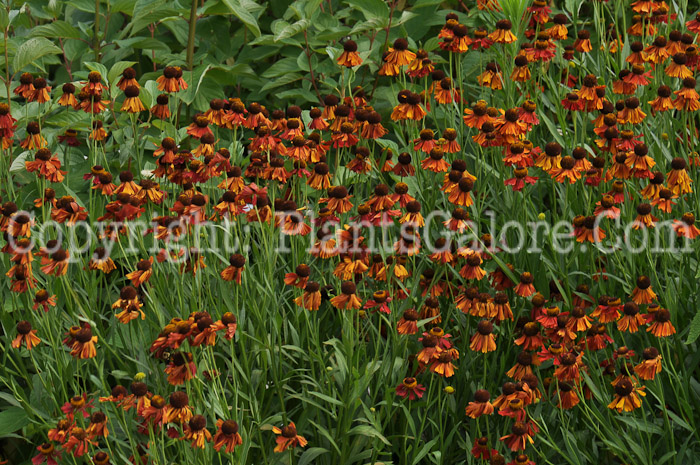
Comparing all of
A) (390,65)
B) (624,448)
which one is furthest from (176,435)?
(390,65)

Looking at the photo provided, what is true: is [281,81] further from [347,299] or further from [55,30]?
[347,299]

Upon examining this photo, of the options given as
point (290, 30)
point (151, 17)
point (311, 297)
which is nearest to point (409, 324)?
point (311, 297)

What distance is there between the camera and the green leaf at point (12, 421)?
219 cm

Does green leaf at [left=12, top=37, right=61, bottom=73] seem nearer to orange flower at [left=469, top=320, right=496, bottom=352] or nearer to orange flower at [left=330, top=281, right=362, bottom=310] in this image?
orange flower at [left=330, top=281, right=362, bottom=310]

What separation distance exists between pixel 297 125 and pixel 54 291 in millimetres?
851

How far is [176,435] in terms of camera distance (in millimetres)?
1851

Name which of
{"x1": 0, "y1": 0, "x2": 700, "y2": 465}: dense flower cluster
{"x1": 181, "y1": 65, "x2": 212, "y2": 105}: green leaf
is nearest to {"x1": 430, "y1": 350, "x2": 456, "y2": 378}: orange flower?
{"x1": 0, "y1": 0, "x2": 700, "y2": 465}: dense flower cluster

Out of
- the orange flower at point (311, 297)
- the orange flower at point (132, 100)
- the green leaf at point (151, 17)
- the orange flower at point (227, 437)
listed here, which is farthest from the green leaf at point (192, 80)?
the orange flower at point (227, 437)

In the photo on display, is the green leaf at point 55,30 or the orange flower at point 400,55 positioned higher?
the green leaf at point 55,30

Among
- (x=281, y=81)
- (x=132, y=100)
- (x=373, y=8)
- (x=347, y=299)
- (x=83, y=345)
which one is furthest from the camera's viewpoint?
(x=281, y=81)

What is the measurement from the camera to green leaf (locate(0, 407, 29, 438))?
7.19ft

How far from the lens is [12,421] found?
222cm

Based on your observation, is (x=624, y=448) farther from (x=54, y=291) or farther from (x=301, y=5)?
(x=301, y=5)

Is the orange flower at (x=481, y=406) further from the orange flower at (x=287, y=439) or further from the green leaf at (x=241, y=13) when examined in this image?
the green leaf at (x=241, y=13)
